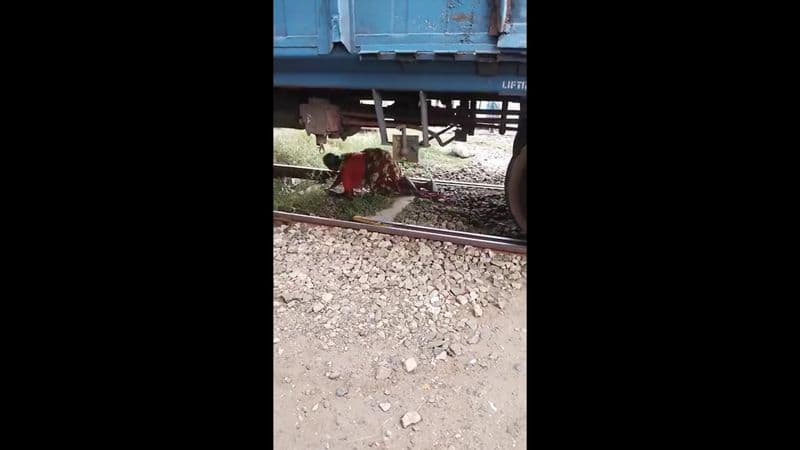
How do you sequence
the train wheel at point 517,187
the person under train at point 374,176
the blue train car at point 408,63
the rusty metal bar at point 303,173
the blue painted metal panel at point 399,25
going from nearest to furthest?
the blue painted metal panel at point 399,25
the blue train car at point 408,63
the train wheel at point 517,187
the person under train at point 374,176
the rusty metal bar at point 303,173

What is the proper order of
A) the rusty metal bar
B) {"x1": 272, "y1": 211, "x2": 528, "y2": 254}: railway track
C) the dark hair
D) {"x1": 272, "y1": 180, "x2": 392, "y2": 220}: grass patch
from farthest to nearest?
the rusty metal bar
the dark hair
{"x1": 272, "y1": 180, "x2": 392, "y2": 220}: grass patch
{"x1": 272, "y1": 211, "x2": 528, "y2": 254}: railway track

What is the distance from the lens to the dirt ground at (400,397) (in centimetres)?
287

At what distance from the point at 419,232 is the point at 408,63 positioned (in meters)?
1.63

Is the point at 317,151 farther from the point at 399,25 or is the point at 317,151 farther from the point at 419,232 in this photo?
the point at 419,232

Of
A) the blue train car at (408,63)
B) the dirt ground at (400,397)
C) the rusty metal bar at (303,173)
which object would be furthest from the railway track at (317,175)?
the dirt ground at (400,397)

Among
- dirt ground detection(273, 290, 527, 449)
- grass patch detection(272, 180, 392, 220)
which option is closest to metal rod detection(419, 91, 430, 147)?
grass patch detection(272, 180, 392, 220)

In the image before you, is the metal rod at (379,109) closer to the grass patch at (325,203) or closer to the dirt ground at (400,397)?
the grass patch at (325,203)

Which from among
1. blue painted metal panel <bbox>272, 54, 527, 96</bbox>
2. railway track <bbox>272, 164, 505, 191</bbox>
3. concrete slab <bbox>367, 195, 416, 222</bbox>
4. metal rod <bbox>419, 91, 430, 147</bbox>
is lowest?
concrete slab <bbox>367, 195, 416, 222</bbox>

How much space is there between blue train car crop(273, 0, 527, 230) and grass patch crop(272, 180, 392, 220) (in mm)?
820

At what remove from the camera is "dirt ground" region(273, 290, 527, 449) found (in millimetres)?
2865

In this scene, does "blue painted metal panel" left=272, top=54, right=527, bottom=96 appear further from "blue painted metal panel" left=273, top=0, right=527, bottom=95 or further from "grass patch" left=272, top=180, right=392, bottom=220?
"grass patch" left=272, top=180, right=392, bottom=220

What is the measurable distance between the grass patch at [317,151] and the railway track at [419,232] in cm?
275
